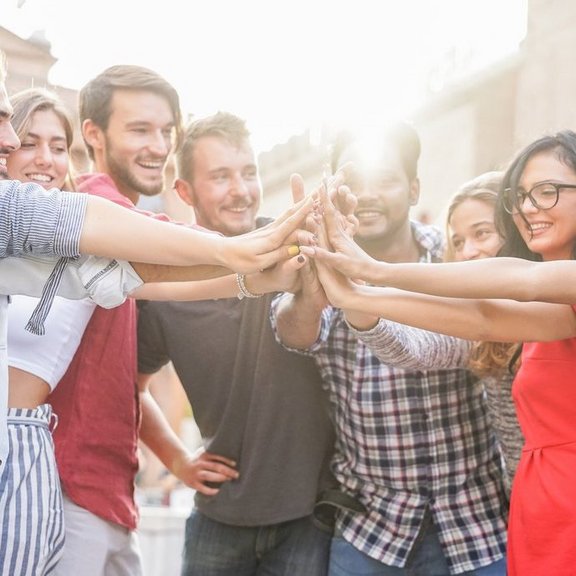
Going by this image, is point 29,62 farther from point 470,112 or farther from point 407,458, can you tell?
point 470,112

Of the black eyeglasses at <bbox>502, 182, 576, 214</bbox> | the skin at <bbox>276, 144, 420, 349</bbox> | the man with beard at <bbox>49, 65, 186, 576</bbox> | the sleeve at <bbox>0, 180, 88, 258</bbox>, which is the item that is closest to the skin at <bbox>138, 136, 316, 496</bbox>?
the man with beard at <bbox>49, 65, 186, 576</bbox>

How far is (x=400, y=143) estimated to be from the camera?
9.27 ft

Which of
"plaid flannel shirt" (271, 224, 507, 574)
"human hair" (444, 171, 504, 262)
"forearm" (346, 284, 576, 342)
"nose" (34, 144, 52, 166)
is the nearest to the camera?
"forearm" (346, 284, 576, 342)

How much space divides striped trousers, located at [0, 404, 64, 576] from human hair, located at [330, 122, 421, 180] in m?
1.25

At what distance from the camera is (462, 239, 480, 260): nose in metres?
2.58

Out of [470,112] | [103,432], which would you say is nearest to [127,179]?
[103,432]

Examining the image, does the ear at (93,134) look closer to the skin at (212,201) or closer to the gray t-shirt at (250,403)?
the skin at (212,201)

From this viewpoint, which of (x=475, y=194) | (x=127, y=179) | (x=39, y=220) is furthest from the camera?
(x=127, y=179)

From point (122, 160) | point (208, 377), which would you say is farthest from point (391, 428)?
point (122, 160)

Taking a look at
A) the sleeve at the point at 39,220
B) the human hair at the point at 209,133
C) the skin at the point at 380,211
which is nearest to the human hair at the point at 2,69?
the sleeve at the point at 39,220

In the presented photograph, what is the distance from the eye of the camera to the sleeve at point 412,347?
7.43 ft

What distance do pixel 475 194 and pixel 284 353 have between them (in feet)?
2.38

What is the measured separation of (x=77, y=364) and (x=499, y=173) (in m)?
1.31

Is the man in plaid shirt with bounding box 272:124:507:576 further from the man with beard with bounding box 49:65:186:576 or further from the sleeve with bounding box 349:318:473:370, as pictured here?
the man with beard with bounding box 49:65:186:576
